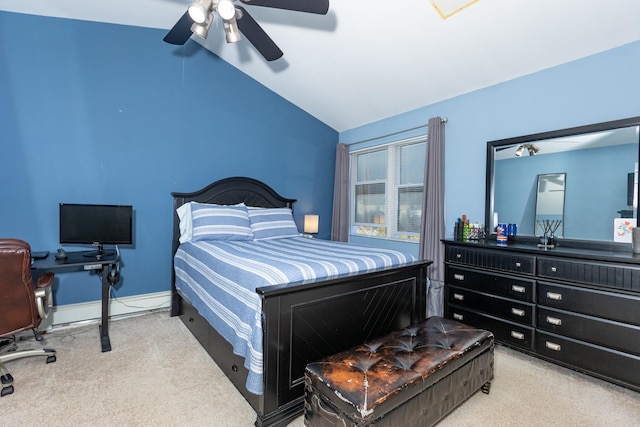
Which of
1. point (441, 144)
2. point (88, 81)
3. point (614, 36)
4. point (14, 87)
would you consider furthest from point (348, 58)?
point (14, 87)

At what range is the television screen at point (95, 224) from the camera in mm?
2723

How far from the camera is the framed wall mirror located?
2303 millimetres

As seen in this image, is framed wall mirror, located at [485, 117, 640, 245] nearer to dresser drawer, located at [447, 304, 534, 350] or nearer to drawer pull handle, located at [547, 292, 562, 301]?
drawer pull handle, located at [547, 292, 562, 301]

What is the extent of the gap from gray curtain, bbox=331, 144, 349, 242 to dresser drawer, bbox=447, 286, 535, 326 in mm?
2043

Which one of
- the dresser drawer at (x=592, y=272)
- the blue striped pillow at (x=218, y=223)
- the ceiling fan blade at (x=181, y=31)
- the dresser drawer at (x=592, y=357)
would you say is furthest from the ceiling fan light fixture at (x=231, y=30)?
the dresser drawer at (x=592, y=357)

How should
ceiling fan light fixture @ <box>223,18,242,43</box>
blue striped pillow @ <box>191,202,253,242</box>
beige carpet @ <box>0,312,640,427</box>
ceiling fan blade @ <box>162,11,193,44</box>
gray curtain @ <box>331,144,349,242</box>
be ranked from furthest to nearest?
gray curtain @ <box>331,144,349,242</box> → blue striped pillow @ <box>191,202,253,242</box> → ceiling fan blade @ <box>162,11,193,44</box> → ceiling fan light fixture @ <box>223,18,242,43</box> → beige carpet @ <box>0,312,640,427</box>

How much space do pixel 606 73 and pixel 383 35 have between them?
1831 mm

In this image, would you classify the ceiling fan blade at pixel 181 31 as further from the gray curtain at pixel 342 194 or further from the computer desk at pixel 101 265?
the gray curtain at pixel 342 194

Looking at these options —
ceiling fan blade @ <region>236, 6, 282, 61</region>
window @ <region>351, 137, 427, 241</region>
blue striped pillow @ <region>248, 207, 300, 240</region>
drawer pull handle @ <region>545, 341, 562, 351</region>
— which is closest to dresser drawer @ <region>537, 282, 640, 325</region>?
drawer pull handle @ <region>545, 341, 562, 351</region>

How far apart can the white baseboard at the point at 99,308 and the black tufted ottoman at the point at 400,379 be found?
8.46ft

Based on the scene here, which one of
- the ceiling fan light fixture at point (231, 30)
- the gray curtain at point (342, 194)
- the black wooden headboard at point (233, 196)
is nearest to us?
the ceiling fan light fixture at point (231, 30)

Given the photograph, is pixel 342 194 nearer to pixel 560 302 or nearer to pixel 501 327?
pixel 501 327

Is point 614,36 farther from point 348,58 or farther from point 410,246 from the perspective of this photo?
point 410,246

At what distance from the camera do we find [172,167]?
3.47 m
